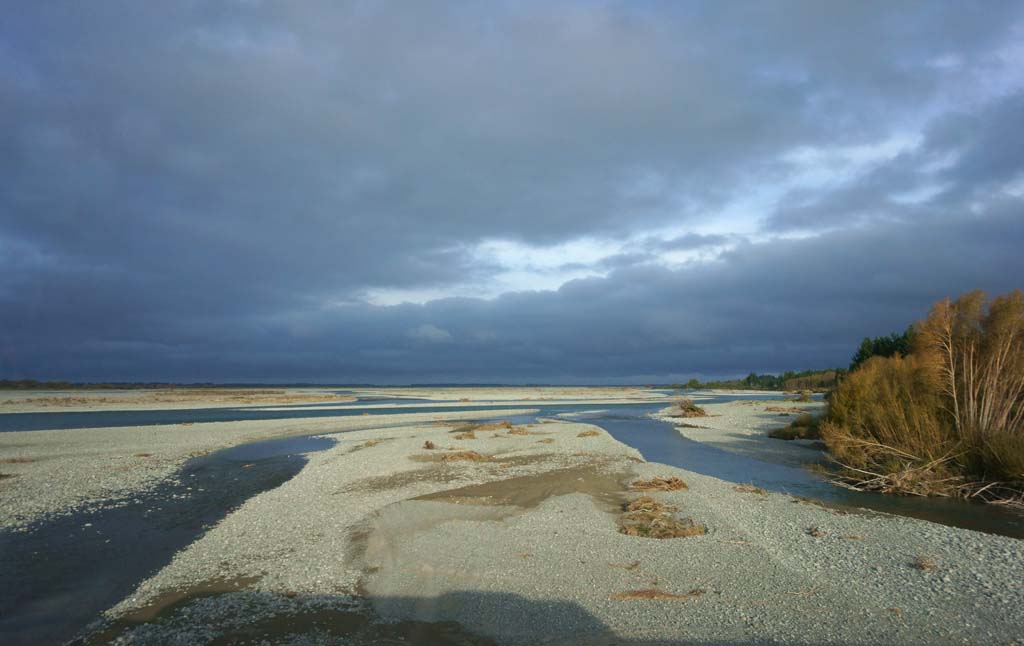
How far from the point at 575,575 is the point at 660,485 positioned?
915 cm

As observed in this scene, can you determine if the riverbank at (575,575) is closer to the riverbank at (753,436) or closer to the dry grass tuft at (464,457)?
the dry grass tuft at (464,457)

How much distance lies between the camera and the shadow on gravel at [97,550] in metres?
9.44

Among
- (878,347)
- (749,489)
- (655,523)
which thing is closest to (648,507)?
(655,523)

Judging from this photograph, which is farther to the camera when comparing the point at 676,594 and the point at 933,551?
the point at 933,551

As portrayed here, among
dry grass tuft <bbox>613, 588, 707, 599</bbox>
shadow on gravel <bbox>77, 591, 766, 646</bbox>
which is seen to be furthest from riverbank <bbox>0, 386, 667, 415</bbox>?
dry grass tuft <bbox>613, 588, 707, 599</bbox>

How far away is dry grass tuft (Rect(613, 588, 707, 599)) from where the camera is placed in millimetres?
9336

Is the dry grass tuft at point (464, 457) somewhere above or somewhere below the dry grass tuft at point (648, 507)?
below

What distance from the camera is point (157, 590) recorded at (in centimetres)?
1032

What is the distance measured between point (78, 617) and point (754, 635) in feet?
36.0

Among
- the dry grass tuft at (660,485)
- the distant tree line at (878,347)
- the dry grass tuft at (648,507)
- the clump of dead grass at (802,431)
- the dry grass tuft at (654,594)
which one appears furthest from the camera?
the distant tree line at (878,347)

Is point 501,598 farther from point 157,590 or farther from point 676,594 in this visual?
point 157,590

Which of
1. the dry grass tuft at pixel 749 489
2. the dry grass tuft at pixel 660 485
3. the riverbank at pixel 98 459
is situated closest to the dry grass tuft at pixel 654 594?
the dry grass tuft at pixel 660 485

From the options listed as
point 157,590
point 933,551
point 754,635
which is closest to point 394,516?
point 157,590

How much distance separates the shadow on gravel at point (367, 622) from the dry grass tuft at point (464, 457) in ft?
53.1
